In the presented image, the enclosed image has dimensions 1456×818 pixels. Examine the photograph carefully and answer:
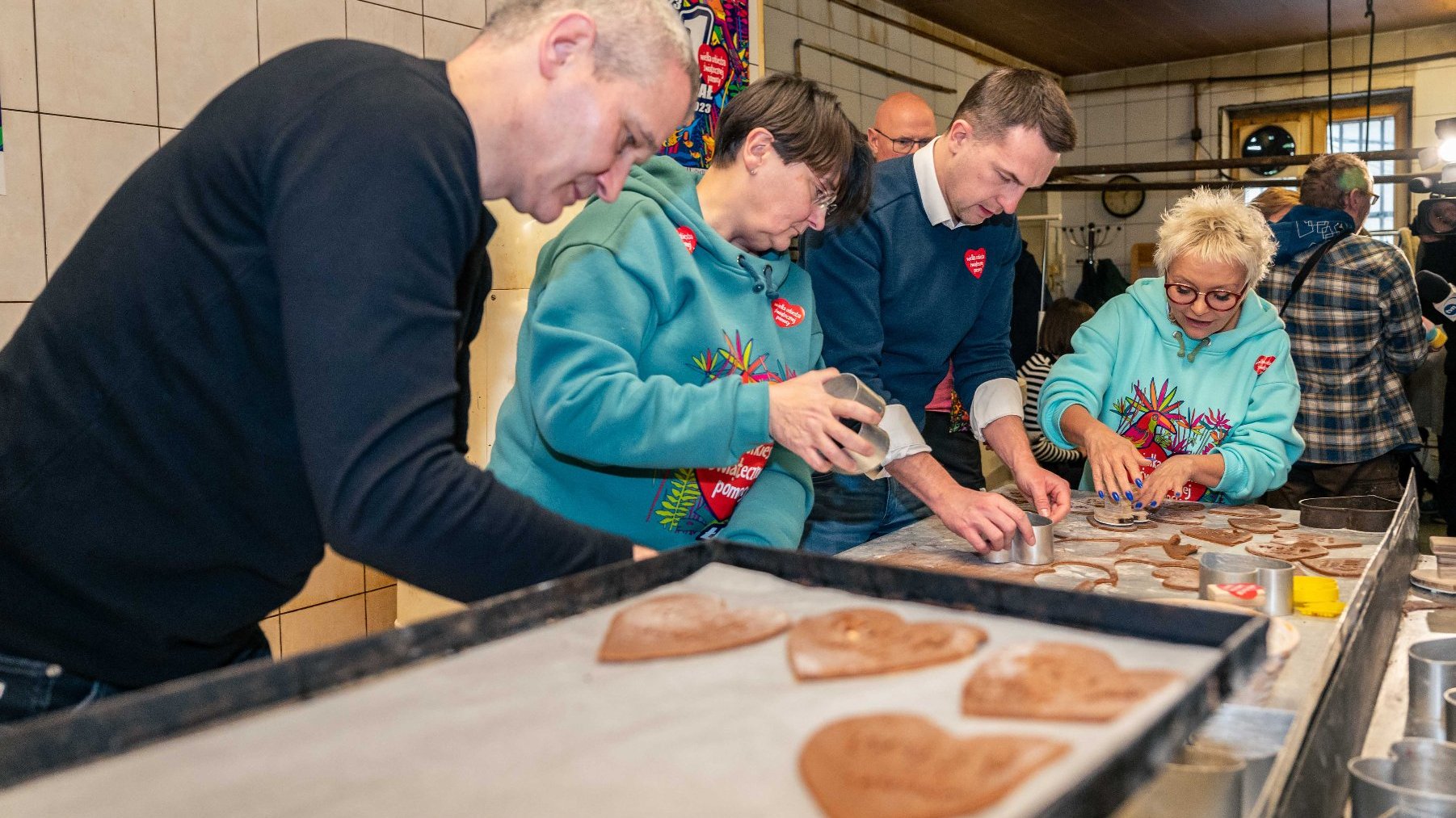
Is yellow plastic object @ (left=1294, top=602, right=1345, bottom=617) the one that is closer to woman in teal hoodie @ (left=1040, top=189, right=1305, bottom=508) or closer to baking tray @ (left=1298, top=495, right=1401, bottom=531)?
baking tray @ (left=1298, top=495, right=1401, bottom=531)

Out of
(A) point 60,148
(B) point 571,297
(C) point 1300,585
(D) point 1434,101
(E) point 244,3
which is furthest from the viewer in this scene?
(D) point 1434,101

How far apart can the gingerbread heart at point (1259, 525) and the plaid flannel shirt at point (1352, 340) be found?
1509 mm

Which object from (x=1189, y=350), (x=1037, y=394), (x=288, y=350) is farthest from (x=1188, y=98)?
(x=288, y=350)

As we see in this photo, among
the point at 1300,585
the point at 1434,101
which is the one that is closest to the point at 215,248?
the point at 1300,585

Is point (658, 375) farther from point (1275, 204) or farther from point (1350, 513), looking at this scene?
point (1275, 204)

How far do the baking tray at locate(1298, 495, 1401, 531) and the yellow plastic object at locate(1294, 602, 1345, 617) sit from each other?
556 millimetres

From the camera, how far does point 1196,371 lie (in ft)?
7.55

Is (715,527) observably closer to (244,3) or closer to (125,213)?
(125,213)

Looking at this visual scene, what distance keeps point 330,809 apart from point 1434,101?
8324 mm

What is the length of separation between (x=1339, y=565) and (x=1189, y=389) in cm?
74

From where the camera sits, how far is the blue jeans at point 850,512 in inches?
80.5

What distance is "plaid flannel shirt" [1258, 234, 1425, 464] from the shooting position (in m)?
3.26

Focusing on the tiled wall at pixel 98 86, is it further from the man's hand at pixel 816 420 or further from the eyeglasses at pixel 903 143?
the eyeglasses at pixel 903 143

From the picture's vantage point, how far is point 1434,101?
6945 mm
